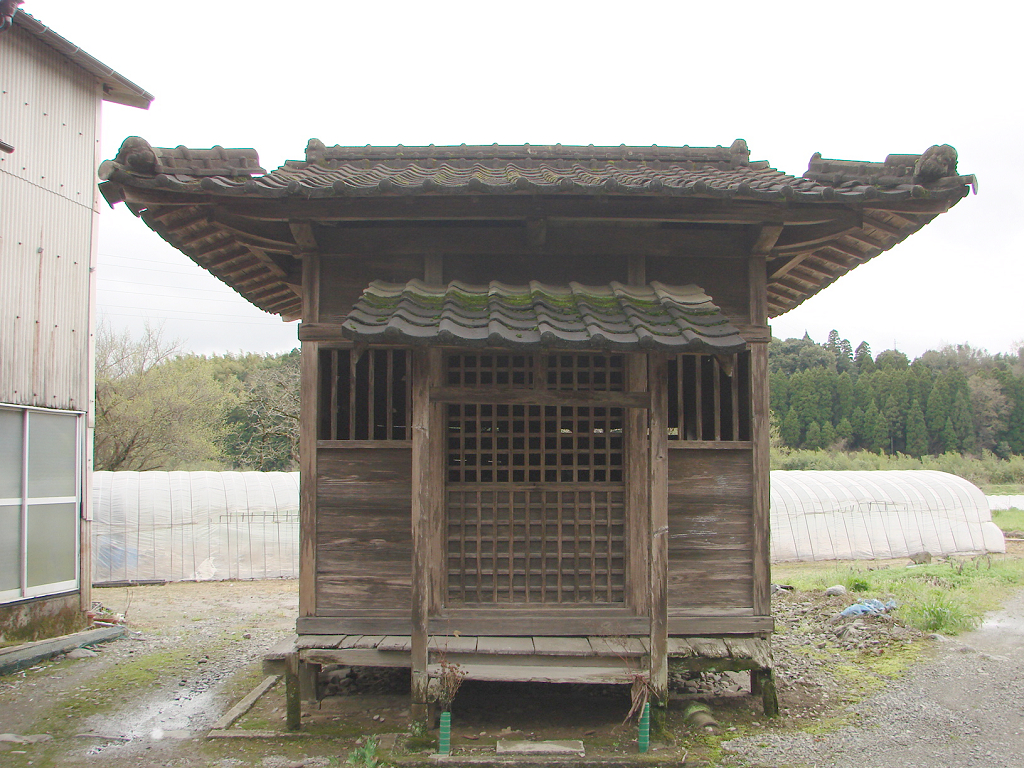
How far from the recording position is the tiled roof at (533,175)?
4.93m

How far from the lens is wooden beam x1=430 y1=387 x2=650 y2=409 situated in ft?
16.6

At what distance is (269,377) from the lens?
104 ft

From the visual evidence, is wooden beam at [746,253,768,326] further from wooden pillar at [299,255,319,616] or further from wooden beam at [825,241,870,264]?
wooden pillar at [299,255,319,616]

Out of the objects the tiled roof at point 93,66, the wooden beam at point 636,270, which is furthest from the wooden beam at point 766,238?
the tiled roof at point 93,66

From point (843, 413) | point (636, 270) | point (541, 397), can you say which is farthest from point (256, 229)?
point (843, 413)

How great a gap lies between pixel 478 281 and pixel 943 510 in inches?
755

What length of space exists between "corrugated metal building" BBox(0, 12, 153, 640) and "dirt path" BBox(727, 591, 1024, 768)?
8630 mm

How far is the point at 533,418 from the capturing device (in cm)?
602

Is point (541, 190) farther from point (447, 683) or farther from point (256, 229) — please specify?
point (447, 683)

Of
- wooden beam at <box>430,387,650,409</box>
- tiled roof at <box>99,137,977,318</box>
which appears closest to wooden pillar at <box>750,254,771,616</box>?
tiled roof at <box>99,137,977,318</box>

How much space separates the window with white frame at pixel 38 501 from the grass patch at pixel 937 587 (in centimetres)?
1152

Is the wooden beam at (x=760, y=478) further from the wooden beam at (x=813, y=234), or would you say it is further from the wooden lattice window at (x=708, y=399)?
the wooden beam at (x=813, y=234)

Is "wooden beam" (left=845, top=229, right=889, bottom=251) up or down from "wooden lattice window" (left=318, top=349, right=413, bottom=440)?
up

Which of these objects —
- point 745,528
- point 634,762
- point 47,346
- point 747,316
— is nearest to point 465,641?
point 634,762
